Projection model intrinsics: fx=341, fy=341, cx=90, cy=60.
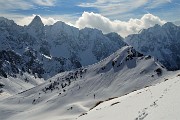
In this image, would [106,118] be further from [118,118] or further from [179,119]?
[179,119]

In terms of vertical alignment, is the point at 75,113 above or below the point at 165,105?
below

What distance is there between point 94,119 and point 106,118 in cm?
265

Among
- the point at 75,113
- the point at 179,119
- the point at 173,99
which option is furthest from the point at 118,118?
the point at 75,113

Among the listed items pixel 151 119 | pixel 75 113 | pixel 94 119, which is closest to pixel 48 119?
pixel 75 113

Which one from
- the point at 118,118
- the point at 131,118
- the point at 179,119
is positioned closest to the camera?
the point at 179,119

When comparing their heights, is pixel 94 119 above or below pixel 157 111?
below

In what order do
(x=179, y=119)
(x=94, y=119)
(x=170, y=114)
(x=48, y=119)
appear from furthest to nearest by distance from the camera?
1. (x=48, y=119)
2. (x=94, y=119)
3. (x=170, y=114)
4. (x=179, y=119)

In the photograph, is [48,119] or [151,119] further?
[48,119]

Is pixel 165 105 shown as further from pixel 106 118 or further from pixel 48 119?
pixel 48 119

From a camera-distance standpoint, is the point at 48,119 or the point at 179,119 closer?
the point at 179,119

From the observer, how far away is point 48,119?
196750 millimetres

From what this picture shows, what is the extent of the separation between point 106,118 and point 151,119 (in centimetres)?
945

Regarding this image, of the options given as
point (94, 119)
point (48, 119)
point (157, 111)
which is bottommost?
point (48, 119)

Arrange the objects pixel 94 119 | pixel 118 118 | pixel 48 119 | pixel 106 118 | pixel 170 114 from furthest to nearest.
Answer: pixel 48 119 < pixel 94 119 < pixel 106 118 < pixel 118 118 < pixel 170 114
